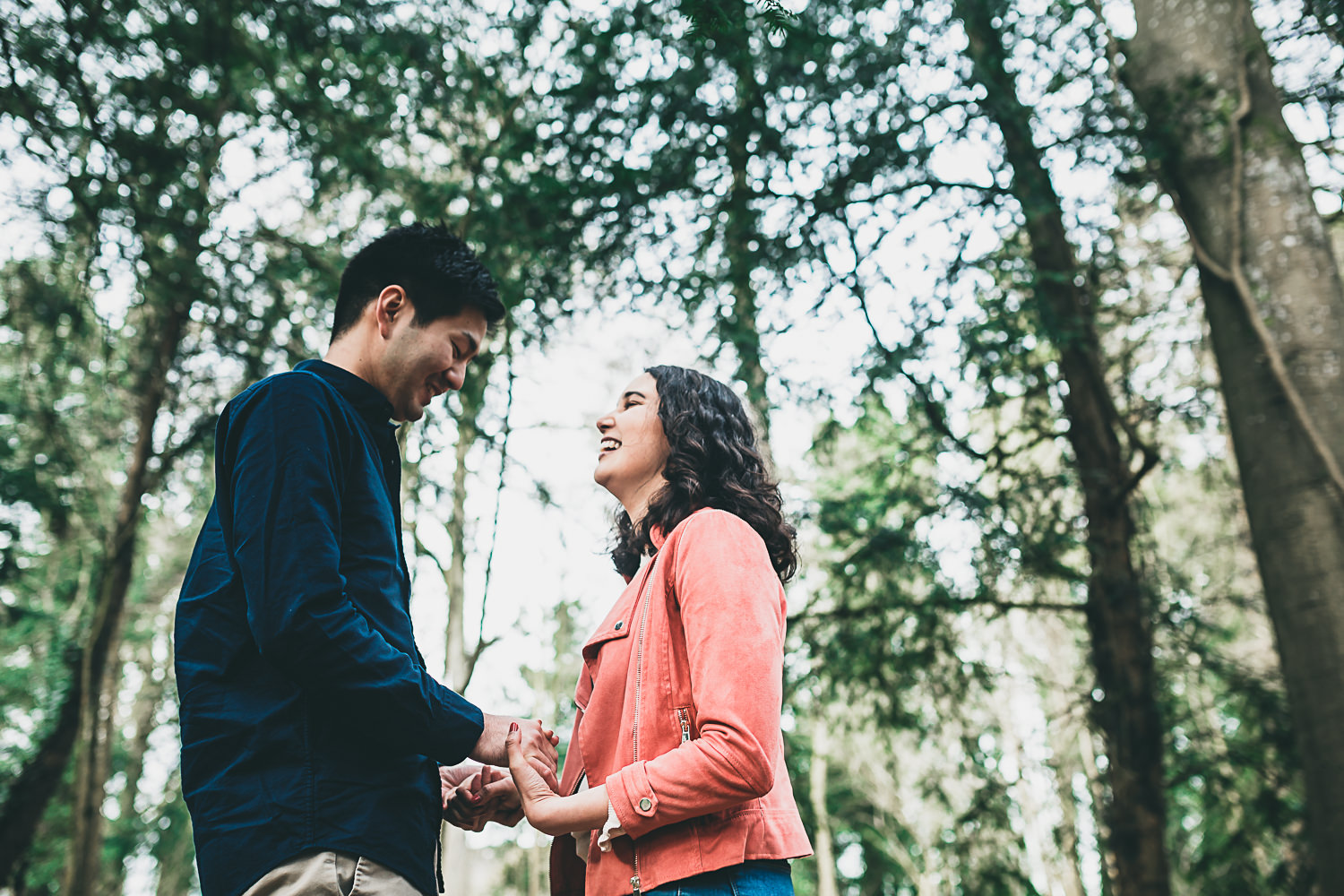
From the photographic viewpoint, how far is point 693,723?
5.93 ft

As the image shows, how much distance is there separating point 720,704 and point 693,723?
14 cm

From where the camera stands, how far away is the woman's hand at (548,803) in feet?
5.71

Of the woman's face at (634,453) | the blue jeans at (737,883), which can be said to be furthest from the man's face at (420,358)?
the blue jeans at (737,883)

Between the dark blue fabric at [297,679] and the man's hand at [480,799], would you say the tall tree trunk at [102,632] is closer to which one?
the man's hand at [480,799]

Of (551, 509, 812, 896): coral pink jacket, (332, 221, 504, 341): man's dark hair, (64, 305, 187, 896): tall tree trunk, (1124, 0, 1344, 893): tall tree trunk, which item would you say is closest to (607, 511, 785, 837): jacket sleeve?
(551, 509, 812, 896): coral pink jacket

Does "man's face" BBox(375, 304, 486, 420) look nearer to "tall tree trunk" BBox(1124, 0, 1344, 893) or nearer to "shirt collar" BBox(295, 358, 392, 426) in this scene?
"shirt collar" BBox(295, 358, 392, 426)

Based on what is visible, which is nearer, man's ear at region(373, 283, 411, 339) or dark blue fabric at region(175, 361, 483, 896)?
dark blue fabric at region(175, 361, 483, 896)

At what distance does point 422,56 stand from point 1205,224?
470cm

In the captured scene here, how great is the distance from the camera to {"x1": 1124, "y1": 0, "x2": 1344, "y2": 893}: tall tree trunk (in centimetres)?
358

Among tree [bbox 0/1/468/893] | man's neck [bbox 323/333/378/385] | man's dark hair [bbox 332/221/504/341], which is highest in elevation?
tree [bbox 0/1/468/893]

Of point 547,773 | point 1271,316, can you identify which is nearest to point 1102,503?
point 1271,316

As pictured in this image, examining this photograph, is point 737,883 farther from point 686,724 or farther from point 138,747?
point 138,747

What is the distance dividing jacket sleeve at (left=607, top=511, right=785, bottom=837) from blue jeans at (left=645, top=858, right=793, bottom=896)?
4.4 inches

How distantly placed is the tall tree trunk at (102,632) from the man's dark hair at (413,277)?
247 inches
